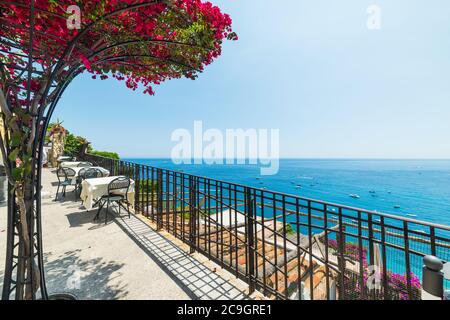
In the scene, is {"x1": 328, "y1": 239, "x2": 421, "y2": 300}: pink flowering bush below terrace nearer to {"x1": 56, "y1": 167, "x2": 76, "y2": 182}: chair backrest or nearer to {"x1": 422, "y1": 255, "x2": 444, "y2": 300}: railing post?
{"x1": 422, "y1": 255, "x2": 444, "y2": 300}: railing post

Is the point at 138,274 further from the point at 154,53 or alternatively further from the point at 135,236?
the point at 154,53

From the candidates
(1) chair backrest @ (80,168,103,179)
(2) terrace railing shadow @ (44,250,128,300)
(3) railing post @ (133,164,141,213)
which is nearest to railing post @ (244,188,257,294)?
(2) terrace railing shadow @ (44,250,128,300)

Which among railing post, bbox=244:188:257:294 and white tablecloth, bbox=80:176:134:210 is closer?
railing post, bbox=244:188:257:294

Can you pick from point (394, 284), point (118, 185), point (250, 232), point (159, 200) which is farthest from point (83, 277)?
point (394, 284)

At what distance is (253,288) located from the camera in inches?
95.1

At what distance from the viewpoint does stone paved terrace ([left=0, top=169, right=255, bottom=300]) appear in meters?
2.36

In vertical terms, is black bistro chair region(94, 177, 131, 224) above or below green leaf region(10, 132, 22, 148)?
below

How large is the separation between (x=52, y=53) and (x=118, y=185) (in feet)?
10.8

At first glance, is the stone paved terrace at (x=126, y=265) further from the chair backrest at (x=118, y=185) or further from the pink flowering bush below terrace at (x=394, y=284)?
the pink flowering bush below terrace at (x=394, y=284)

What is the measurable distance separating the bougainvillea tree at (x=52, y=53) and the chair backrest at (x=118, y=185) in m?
2.63

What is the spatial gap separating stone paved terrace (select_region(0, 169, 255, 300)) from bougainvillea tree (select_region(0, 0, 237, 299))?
675mm

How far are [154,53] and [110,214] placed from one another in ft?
13.9

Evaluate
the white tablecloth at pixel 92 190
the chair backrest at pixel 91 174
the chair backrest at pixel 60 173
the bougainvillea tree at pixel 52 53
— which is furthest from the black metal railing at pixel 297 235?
the chair backrest at pixel 60 173
